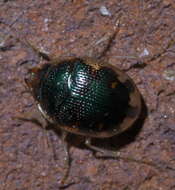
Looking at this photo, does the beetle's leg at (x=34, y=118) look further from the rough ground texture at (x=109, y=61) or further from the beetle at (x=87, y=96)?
the beetle at (x=87, y=96)

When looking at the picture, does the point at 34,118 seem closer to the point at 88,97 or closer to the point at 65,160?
the point at 65,160

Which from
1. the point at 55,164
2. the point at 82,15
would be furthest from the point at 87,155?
the point at 82,15

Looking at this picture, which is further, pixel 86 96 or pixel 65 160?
pixel 65 160

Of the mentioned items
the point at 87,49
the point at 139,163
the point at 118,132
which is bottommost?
the point at 139,163

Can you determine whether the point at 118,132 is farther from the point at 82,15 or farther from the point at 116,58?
the point at 82,15

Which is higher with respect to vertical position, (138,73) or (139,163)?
(138,73)

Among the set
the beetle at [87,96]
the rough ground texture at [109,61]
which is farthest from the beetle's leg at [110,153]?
the beetle at [87,96]

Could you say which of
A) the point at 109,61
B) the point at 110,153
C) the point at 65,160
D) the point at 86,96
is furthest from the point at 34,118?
the point at 109,61
